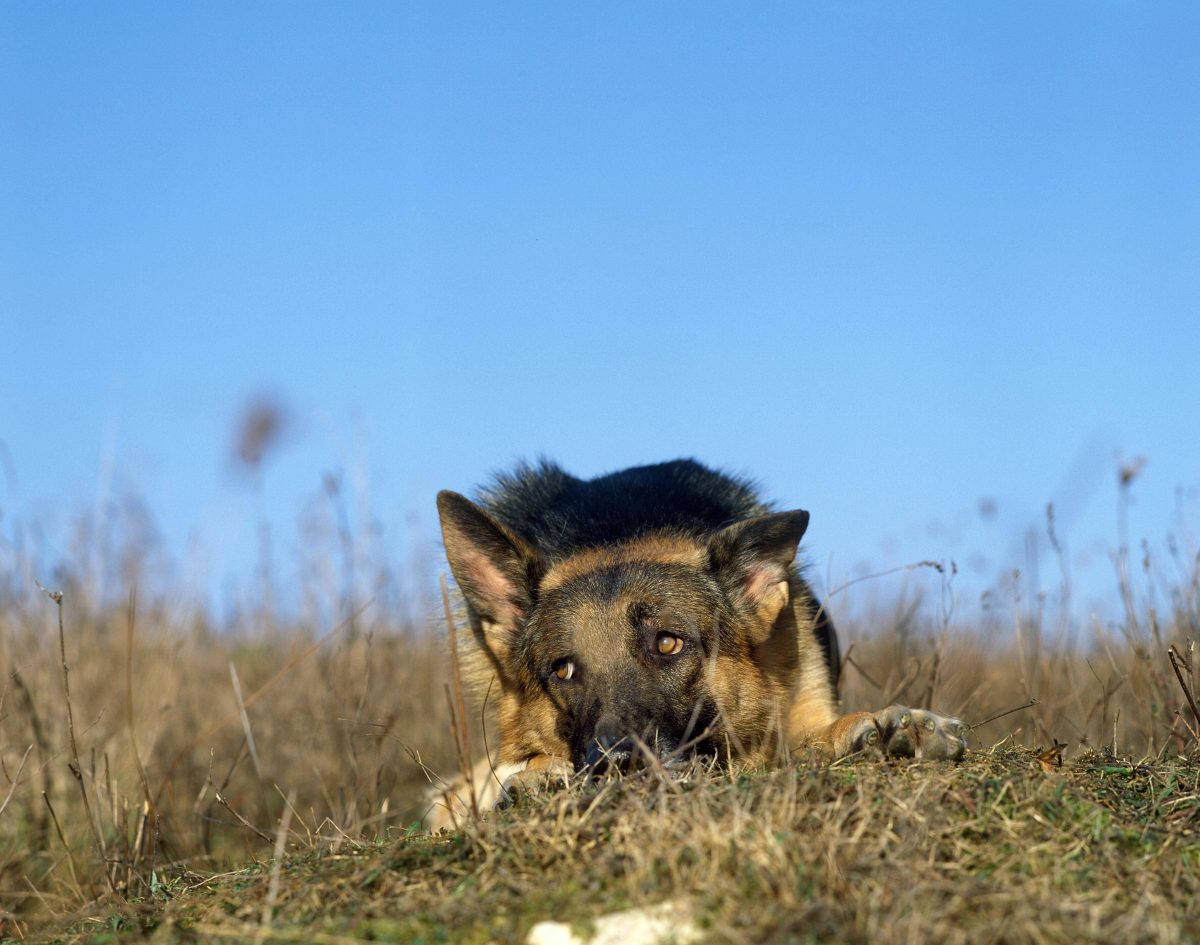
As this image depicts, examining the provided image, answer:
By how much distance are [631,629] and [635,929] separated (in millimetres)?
2479

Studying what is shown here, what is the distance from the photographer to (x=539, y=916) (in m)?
2.95

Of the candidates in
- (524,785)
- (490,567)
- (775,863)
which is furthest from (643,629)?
(775,863)

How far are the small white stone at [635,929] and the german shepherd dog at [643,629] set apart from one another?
1628 mm

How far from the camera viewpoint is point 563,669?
5.40 metres

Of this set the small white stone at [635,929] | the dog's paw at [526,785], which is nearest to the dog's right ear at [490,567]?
the dog's paw at [526,785]

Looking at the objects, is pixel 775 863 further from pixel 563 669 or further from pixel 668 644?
pixel 563 669

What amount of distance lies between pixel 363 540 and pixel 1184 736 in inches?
244

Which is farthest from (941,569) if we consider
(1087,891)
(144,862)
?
(144,862)

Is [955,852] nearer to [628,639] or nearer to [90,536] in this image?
[628,639]

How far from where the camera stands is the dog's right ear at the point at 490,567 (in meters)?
5.68

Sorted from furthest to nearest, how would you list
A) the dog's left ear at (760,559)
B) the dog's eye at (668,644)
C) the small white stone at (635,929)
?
the dog's left ear at (760,559), the dog's eye at (668,644), the small white stone at (635,929)

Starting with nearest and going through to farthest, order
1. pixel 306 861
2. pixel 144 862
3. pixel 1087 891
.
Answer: pixel 1087 891 → pixel 306 861 → pixel 144 862

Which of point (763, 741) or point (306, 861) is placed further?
point (763, 741)

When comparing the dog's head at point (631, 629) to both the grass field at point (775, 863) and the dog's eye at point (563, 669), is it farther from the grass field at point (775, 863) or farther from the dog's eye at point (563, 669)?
the grass field at point (775, 863)
